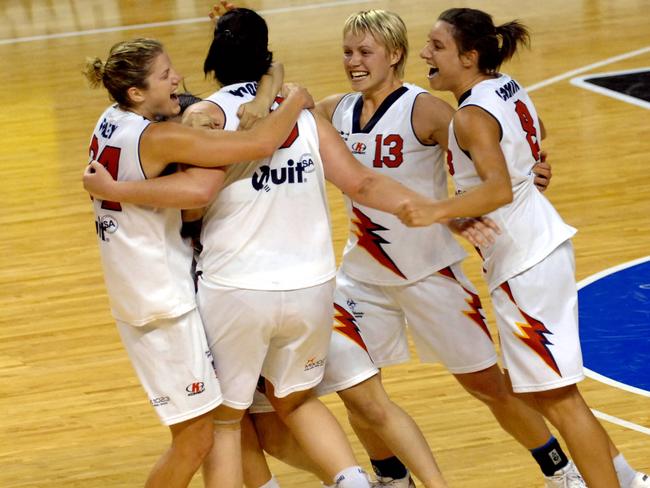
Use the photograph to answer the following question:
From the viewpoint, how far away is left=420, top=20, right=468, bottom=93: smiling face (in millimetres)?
4676

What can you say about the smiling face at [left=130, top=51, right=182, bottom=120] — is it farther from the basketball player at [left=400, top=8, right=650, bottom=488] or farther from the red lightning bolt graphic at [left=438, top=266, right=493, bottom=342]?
the red lightning bolt graphic at [left=438, top=266, right=493, bottom=342]

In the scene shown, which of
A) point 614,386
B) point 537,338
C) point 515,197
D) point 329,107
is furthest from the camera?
point 614,386

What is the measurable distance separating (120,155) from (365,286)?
133cm

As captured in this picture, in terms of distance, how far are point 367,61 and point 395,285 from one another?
3.06ft

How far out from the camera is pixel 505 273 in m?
4.59

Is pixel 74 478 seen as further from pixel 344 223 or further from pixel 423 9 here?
pixel 423 9

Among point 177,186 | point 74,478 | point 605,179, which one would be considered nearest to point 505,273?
point 177,186

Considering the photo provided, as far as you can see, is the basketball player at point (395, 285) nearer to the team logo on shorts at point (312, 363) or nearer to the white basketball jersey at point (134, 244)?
the team logo on shorts at point (312, 363)

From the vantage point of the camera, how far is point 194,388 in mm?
4277

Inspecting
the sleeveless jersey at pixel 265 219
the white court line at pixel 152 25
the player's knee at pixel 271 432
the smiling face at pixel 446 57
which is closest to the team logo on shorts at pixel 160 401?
the sleeveless jersey at pixel 265 219

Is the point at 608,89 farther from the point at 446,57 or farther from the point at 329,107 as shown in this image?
the point at 446,57

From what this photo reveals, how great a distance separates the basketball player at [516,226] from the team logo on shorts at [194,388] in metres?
0.97

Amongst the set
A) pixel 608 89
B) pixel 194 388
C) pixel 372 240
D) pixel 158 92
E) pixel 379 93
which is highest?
pixel 158 92

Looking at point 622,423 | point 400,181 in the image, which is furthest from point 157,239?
point 622,423
